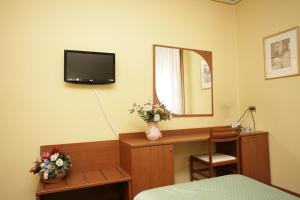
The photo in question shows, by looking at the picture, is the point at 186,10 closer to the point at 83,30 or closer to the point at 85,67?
the point at 83,30

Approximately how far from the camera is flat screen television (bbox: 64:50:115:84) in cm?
230

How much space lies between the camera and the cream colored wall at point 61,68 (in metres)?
2.17

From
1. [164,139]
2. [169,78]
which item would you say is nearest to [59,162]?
[164,139]

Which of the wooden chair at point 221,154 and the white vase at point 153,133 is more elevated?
the white vase at point 153,133

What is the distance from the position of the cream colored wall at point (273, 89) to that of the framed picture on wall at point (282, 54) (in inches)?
2.8

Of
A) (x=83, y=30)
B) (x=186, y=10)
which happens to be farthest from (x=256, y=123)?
(x=83, y=30)

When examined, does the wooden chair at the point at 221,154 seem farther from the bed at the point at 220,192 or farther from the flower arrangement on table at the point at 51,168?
the flower arrangement on table at the point at 51,168

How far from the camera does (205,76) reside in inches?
124

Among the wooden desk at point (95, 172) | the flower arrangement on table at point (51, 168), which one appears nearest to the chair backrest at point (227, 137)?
the wooden desk at point (95, 172)

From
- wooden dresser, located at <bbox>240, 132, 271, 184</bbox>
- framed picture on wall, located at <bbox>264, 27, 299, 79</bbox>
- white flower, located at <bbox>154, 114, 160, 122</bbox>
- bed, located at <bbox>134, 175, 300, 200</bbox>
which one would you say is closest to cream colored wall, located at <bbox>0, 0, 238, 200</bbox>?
white flower, located at <bbox>154, 114, 160, 122</bbox>

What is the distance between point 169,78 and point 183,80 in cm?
22

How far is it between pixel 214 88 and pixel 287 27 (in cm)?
116

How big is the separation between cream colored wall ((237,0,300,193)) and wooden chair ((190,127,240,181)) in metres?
0.57

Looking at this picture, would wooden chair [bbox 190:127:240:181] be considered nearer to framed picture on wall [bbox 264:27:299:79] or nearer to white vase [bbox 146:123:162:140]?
white vase [bbox 146:123:162:140]
